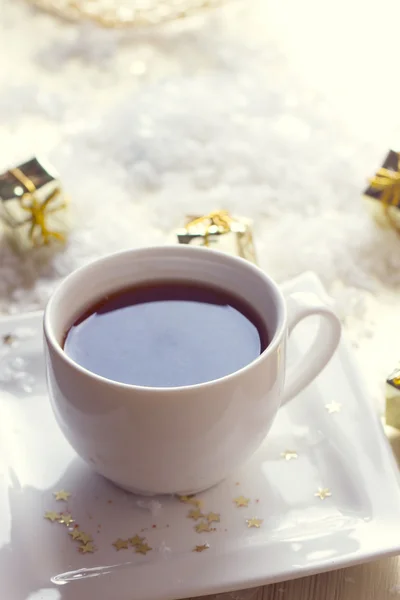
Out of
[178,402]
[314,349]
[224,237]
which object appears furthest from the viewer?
[224,237]

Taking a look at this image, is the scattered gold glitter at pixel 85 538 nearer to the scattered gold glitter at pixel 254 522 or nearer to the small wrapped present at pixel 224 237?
the scattered gold glitter at pixel 254 522

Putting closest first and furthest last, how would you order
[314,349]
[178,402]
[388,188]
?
[178,402] < [314,349] < [388,188]

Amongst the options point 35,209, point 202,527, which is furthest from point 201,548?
point 35,209

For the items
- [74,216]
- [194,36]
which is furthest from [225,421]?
[194,36]

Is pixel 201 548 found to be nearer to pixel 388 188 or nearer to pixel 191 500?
pixel 191 500

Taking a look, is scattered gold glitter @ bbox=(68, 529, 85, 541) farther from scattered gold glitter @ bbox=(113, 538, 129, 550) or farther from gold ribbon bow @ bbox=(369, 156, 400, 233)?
gold ribbon bow @ bbox=(369, 156, 400, 233)

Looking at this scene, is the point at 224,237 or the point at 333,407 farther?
the point at 224,237

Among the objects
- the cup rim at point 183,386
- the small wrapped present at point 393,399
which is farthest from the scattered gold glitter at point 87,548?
the small wrapped present at point 393,399
